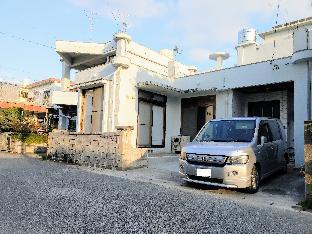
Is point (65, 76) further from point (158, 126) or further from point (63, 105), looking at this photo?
point (158, 126)

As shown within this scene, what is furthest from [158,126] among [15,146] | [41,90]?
[41,90]

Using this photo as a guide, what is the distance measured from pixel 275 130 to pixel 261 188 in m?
2.15

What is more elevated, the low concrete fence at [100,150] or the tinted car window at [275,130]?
the tinted car window at [275,130]

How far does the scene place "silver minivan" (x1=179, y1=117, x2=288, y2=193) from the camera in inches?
248

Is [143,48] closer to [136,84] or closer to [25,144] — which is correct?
[136,84]

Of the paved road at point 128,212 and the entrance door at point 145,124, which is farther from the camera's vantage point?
the entrance door at point 145,124

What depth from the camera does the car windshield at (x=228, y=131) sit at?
7.25 metres

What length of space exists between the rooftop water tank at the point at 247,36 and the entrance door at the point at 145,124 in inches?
251

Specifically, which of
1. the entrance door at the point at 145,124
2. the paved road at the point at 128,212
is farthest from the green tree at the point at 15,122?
the paved road at the point at 128,212

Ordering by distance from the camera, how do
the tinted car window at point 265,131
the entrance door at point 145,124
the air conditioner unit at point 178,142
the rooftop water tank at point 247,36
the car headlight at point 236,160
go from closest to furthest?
1. the car headlight at point 236,160
2. the tinted car window at point 265,131
3. the entrance door at point 145,124
4. the rooftop water tank at point 247,36
5. the air conditioner unit at point 178,142

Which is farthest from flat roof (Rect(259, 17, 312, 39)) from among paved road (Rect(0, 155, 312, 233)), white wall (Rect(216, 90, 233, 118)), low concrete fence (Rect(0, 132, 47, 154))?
low concrete fence (Rect(0, 132, 47, 154))

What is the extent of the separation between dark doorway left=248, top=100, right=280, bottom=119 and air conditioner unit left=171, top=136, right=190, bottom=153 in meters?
3.76

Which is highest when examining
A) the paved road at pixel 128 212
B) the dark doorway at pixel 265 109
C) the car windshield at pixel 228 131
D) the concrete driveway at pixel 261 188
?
the dark doorway at pixel 265 109

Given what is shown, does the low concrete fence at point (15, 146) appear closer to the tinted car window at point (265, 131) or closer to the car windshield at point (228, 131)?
the car windshield at point (228, 131)
